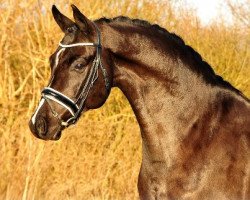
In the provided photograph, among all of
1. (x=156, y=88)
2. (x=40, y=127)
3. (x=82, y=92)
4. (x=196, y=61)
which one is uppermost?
(x=196, y=61)

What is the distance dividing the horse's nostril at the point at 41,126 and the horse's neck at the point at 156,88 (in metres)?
0.56

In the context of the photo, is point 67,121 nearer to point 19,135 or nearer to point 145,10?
point 19,135

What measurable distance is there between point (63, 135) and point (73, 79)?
16.5ft

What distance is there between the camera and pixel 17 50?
30.3 ft

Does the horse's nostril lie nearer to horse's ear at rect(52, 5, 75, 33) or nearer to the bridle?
the bridle

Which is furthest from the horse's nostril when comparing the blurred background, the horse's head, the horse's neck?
the blurred background

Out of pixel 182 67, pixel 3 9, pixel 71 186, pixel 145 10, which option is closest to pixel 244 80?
pixel 145 10

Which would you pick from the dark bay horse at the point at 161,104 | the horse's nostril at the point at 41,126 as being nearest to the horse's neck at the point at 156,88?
the dark bay horse at the point at 161,104

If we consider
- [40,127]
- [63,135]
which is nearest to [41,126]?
[40,127]

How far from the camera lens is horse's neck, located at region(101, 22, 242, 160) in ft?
14.6

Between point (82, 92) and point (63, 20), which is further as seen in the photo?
point (63, 20)

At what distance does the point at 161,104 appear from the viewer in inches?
176

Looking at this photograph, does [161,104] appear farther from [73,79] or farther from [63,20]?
[63,20]

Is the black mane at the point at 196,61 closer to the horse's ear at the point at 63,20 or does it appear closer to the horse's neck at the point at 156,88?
the horse's neck at the point at 156,88
